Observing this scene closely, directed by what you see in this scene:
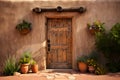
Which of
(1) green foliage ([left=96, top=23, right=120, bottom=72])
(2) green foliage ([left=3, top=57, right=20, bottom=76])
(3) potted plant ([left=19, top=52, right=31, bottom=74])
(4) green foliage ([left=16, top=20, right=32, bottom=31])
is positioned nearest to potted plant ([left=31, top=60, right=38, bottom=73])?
(3) potted plant ([left=19, top=52, right=31, bottom=74])

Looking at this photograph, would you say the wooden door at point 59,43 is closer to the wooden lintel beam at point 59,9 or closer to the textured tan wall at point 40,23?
the textured tan wall at point 40,23

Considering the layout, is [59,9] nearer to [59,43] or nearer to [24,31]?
[59,43]

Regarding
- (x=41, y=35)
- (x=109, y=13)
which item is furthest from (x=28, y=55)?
(x=109, y=13)

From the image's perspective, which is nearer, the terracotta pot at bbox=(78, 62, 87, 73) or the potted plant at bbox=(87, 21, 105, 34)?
the terracotta pot at bbox=(78, 62, 87, 73)

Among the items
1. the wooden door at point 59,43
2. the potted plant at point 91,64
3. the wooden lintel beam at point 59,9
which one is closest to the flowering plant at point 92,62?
the potted plant at point 91,64

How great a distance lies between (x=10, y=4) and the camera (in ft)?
30.0

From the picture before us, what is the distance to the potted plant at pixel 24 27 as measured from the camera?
883cm

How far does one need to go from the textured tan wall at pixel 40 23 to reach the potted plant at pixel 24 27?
21cm

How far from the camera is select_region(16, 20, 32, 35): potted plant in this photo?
8.83 m

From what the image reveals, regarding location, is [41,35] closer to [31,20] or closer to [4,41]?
[31,20]

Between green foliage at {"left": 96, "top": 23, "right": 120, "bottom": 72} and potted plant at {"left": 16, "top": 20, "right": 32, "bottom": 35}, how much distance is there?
2671mm

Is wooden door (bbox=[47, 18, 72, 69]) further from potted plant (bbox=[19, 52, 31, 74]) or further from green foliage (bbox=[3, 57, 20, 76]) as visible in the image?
green foliage (bbox=[3, 57, 20, 76])

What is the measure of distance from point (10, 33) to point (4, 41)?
403mm

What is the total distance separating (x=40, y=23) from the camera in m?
9.09
